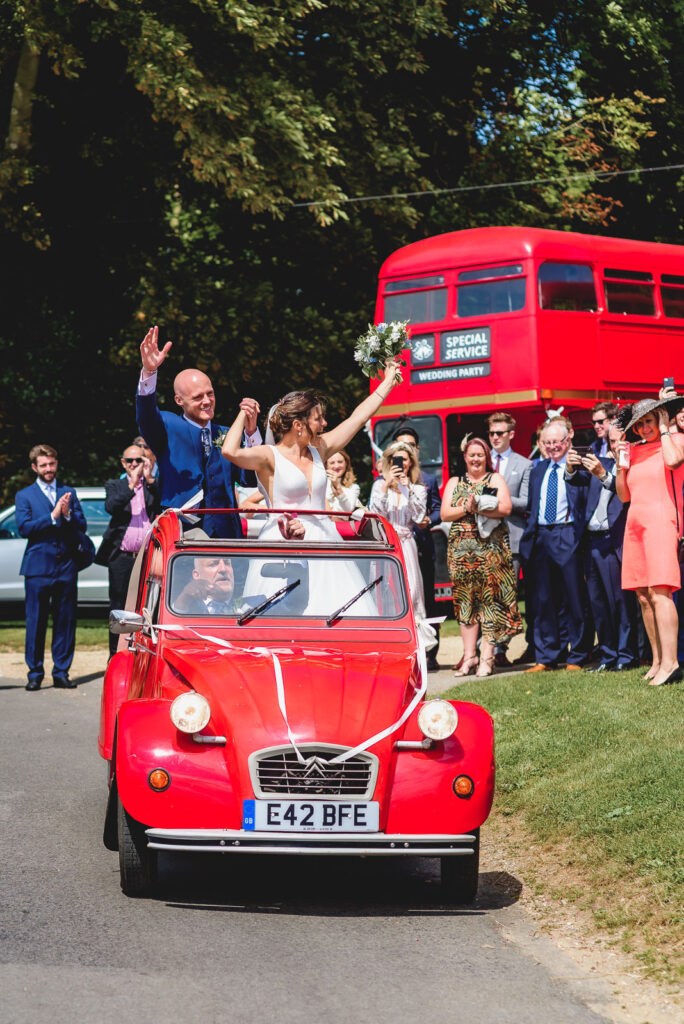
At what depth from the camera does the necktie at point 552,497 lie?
1253 centimetres

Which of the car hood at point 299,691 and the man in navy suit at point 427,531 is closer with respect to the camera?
the car hood at point 299,691

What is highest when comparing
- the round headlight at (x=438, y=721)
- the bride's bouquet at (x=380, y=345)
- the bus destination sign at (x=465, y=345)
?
the bus destination sign at (x=465, y=345)

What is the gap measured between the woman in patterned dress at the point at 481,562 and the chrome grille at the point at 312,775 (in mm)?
6757

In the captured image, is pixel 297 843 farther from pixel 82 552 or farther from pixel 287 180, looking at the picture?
pixel 287 180

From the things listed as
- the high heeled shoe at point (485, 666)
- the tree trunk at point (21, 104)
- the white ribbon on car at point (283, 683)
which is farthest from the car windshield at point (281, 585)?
the tree trunk at point (21, 104)

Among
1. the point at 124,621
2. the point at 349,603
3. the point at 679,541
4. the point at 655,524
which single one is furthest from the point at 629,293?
the point at 124,621

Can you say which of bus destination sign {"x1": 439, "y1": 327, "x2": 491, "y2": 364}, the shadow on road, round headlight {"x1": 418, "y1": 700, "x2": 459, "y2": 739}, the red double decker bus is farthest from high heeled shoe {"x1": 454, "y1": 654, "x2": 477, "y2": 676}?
bus destination sign {"x1": 439, "y1": 327, "x2": 491, "y2": 364}

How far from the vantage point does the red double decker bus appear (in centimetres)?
2036

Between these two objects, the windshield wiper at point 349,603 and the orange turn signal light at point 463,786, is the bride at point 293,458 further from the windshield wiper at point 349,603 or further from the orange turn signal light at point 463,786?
the orange turn signal light at point 463,786

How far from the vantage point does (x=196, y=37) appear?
2117 cm

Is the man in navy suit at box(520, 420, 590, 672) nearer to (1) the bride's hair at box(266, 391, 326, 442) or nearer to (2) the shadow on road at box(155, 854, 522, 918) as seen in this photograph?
(1) the bride's hair at box(266, 391, 326, 442)

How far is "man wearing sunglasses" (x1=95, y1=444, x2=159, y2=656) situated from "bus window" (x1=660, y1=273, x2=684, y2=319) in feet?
36.3

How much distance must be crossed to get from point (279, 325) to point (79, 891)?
1925 centimetres

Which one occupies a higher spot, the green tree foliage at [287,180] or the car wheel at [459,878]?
the green tree foliage at [287,180]
